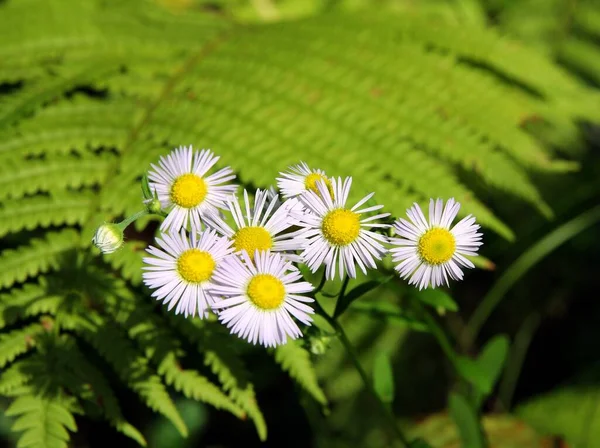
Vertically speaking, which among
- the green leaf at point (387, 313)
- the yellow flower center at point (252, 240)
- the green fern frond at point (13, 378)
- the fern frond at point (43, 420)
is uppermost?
the green leaf at point (387, 313)

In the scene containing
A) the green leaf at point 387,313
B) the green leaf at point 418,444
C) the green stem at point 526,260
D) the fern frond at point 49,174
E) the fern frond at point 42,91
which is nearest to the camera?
the green leaf at point 418,444

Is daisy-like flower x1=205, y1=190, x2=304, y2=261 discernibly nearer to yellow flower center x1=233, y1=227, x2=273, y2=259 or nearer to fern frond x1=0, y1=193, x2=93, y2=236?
yellow flower center x1=233, y1=227, x2=273, y2=259

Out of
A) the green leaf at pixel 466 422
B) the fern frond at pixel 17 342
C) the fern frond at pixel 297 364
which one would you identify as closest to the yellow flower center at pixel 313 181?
the fern frond at pixel 297 364

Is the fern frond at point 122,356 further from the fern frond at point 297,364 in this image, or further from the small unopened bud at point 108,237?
the small unopened bud at point 108,237

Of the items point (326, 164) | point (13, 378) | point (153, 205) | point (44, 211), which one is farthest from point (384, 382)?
point (44, 211)

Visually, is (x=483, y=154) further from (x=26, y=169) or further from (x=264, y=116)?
(x=26, y=169)

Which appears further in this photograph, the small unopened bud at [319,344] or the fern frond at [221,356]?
the fern frond at [221,356]

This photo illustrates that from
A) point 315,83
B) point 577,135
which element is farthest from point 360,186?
point 577,135
